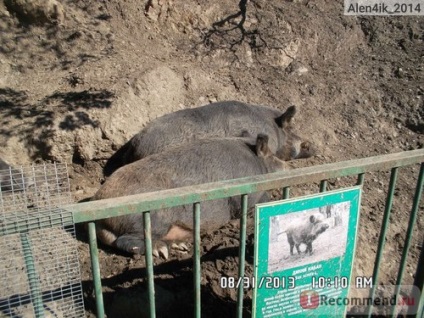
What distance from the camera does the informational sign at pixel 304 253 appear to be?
2.30m

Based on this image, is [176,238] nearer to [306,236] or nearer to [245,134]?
[245,134]

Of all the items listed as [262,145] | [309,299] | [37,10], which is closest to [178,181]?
[262,145]

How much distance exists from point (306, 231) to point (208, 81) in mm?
5749

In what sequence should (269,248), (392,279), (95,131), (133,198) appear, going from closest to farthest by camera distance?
1. (133,198)
2. (269,248)
3. (392,279)
4. (95,131)

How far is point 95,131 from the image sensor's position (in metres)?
6.36

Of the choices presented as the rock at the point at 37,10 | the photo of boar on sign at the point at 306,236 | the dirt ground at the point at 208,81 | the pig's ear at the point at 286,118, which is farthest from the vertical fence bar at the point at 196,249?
the rock at the point at 37,10

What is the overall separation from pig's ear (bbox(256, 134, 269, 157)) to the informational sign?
106 inches

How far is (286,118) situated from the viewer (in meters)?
6.87

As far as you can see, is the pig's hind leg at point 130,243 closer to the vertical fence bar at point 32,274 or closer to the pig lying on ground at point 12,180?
the pig lying on ground at point 12,180

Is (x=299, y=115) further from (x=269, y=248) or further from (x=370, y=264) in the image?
(x=269, y=248)

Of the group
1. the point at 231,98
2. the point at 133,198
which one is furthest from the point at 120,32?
the point at 133,198

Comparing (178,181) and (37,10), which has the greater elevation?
(37,10)

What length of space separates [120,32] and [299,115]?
11.7 feet

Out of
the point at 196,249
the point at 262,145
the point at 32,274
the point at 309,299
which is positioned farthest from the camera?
the point at 262,145
